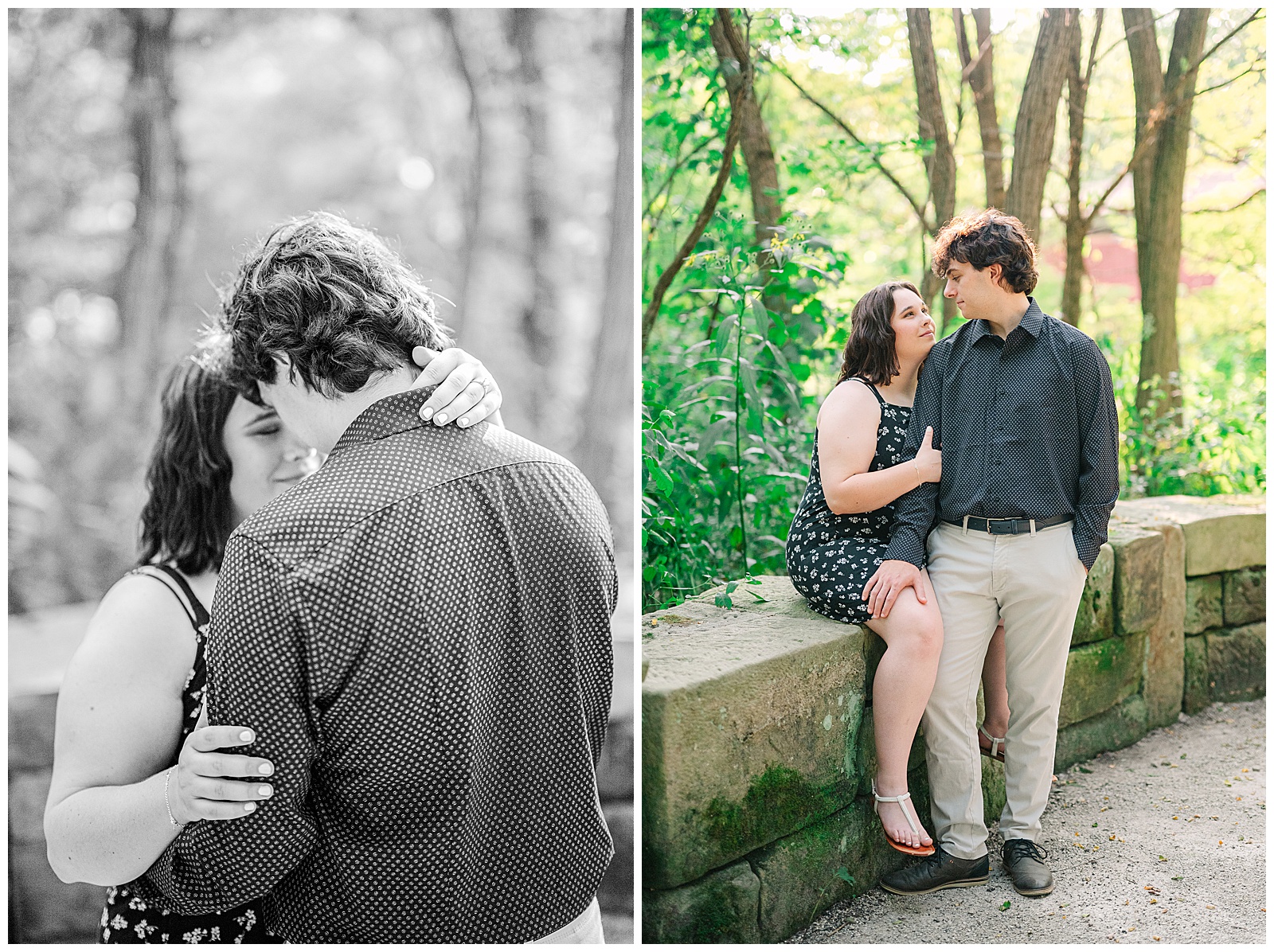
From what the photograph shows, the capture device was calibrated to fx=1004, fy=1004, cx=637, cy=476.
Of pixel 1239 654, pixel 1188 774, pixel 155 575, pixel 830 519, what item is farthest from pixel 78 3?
pixel 1239 654

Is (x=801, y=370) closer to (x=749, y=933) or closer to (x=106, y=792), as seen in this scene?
(x=749, y=933)

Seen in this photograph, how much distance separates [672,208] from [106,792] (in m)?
2.97

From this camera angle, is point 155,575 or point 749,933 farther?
point 749,933

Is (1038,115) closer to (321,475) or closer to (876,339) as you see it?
(876,339)

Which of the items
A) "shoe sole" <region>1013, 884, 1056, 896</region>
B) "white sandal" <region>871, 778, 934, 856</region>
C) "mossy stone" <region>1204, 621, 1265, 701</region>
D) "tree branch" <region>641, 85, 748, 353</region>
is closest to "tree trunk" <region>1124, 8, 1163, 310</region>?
"mossy stone" <region>1204, 621, 1265, 701</region>

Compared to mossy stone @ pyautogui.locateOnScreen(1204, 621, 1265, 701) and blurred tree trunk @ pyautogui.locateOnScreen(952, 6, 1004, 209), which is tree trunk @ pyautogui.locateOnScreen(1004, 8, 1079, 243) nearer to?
blurred tree trunk @ pyautogui.locateOnScreen(952, 6, 1004, 209)

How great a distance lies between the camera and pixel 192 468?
191cm

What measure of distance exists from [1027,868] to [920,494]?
98 cm

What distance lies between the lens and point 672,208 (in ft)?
12.9

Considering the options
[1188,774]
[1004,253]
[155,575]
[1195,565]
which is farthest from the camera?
[1195,565]

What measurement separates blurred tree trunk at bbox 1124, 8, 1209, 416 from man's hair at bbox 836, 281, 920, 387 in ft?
9.85

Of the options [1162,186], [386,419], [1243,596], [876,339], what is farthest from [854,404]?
[1162,186]

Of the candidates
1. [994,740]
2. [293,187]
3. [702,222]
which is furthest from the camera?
[702,222]

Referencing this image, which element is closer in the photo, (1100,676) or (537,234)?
(537,234)
